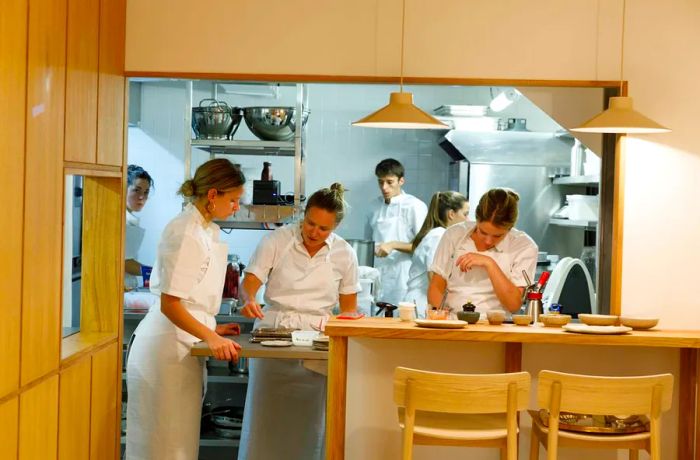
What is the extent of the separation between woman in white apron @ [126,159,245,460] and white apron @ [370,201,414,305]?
7.10 feet

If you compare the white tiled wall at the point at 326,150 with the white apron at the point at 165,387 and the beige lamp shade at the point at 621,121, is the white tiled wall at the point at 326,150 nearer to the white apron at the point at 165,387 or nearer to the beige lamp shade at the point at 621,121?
the white apron at the point at 165,387

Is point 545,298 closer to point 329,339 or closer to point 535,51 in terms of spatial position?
point 535,51

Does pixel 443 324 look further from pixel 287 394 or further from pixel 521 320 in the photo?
pixel 287 394

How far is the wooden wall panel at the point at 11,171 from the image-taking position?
3170mm

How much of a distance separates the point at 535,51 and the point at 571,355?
1.47m

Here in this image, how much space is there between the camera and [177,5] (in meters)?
4.74

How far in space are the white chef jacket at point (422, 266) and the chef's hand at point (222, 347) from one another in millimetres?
2182

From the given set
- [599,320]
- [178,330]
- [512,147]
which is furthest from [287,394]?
[512,147]

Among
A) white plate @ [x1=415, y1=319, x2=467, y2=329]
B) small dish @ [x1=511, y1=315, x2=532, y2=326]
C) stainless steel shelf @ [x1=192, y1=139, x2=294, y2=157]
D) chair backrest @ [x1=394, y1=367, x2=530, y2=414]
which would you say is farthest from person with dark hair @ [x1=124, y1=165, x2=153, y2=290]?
chair backrest @ [x1=394, y1=367, x2=530, y2=414]

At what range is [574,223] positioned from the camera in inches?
226

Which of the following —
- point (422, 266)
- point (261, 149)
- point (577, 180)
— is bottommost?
point (422, 266)

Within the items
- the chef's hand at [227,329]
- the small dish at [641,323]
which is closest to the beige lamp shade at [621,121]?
the small dish at [641,323]

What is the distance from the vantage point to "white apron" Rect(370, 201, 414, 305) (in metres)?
6.32

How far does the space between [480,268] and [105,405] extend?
1.89 metres
